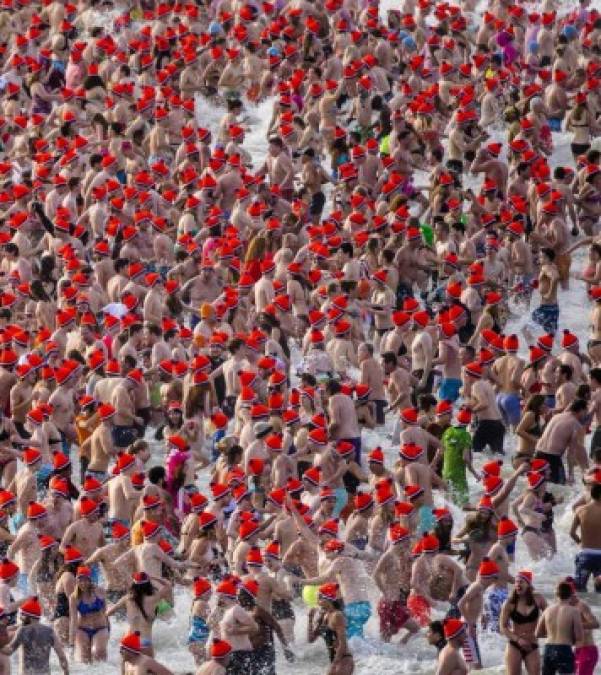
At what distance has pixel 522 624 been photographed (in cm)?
1911

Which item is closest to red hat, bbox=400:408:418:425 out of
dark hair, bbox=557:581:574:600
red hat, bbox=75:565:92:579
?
red hat, bbox=75:565:92:579

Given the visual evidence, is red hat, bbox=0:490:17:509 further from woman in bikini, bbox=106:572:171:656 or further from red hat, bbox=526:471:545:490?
red hat, bbox=526:471:545:490

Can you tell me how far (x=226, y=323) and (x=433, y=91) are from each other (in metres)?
7.22

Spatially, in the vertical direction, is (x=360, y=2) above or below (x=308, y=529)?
above

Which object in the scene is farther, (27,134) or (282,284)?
(27,134)

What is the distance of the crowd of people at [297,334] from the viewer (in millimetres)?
20344

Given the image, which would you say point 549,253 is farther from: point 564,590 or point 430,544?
point 564,590

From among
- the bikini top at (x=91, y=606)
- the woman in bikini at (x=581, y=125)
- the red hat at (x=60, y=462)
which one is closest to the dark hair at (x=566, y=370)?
the red hat at (x=60, y=462)

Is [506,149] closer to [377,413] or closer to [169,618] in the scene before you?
[377,413]

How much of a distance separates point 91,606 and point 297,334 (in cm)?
646

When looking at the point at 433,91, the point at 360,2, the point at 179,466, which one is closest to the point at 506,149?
the point at 433,91

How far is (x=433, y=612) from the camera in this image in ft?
67.8

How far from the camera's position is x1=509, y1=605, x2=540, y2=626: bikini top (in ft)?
62.5

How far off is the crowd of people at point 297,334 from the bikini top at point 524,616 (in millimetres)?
19
